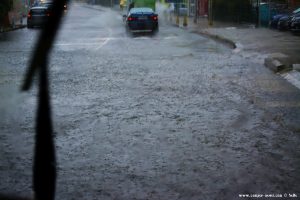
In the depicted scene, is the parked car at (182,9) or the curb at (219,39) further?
the parked car at (182,9)

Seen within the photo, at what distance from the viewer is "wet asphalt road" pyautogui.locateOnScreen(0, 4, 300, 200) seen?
5.14 meters

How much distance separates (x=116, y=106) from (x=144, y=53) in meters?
9.76

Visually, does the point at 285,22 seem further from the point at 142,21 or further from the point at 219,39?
the point at 142,21

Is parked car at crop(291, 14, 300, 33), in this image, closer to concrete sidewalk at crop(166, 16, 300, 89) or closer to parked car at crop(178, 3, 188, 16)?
concrete sidewalk at crop(166, 16, 300, 89)

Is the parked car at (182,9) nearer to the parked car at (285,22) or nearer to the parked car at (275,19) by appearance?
the parked car at (275,19)

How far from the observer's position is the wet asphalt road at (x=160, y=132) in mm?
5137

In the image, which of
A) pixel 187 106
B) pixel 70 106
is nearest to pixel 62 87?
pixel 70 106

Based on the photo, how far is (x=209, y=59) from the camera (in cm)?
1714

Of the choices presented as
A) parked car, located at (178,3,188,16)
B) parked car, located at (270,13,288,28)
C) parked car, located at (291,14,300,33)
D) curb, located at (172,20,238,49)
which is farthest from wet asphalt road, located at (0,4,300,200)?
parked car, located at (178,3,188,16)

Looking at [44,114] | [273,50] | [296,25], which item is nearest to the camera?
[44,114]

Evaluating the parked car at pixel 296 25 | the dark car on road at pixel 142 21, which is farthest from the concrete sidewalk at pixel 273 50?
the dark car on road at pixel 142 21

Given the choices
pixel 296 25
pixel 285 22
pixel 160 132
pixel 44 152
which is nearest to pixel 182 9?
pixel 285 22

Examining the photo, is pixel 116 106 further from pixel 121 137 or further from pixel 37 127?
pixel 37 127

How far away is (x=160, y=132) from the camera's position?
24.5 feet
